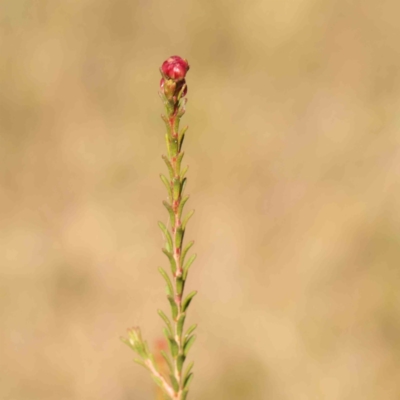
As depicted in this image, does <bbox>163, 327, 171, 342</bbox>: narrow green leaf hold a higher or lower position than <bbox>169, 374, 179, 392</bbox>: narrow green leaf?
higher

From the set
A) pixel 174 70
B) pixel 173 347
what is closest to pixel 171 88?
pixel 174 70

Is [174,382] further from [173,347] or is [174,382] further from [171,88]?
[171,88]

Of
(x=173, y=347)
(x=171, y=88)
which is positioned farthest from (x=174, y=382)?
(x=171, y=88)

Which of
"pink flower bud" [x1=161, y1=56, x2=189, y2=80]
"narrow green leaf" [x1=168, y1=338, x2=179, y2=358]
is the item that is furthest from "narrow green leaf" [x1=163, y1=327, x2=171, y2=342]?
"pink flower bud" [x1=161, y1=56, x2=189, y2=80]

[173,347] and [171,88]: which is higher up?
[171,88]

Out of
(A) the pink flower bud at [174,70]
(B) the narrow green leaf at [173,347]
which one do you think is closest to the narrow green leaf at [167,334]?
(B) the narrow green leaf at [173,347]

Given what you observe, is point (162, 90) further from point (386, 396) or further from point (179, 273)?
point (386, 396)

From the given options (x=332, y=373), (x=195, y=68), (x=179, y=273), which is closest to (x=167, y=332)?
(x=179, y=273)

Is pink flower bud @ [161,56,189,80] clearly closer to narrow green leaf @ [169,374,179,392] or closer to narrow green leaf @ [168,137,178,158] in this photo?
narrow green leaf @ [168,137,178,158]
